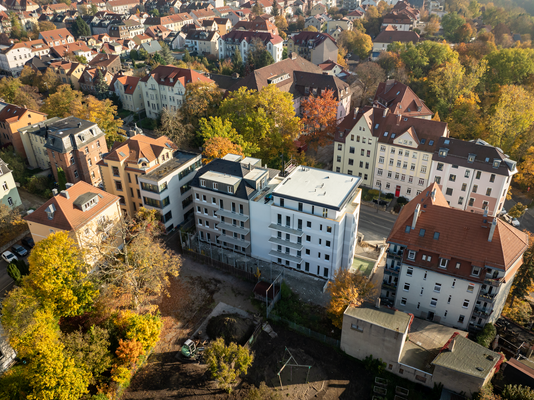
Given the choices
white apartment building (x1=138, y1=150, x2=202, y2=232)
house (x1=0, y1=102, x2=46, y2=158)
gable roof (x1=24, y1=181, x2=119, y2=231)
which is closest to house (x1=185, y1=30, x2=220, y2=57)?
house (x1=0, y1=102, x2=46, y2=158)

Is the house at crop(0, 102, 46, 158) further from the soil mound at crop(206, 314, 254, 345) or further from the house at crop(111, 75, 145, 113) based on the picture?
the soil mound at crop(206, 314, 254, 345)

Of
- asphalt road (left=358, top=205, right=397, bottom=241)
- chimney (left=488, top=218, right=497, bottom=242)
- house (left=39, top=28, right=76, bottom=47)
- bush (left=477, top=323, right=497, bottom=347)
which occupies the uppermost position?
house (left=39, top=28, right=76, bottom=47)

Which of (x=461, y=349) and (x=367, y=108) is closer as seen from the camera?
(x=461, y=349)

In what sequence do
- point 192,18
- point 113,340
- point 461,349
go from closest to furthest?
point 461,349
point 113,340
point 192,18

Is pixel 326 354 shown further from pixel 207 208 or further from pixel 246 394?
pixel 207 208

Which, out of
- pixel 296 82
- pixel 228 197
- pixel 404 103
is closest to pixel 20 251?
pixel 228 197

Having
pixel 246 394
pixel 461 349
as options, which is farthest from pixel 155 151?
pixel 461 349

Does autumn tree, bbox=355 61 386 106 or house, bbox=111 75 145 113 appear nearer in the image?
house, bbox=111 75 145 113
